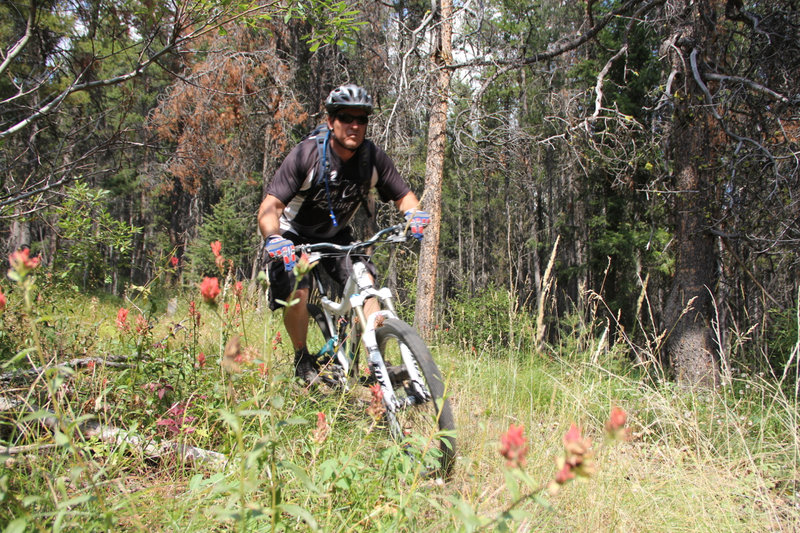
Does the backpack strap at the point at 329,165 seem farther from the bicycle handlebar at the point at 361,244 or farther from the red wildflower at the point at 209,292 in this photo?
the red wildflower at the point at 209,292

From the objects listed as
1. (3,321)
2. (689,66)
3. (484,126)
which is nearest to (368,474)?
(3,321)

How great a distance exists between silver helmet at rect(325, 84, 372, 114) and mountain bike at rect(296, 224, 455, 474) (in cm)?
84

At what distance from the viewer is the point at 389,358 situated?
273 cm

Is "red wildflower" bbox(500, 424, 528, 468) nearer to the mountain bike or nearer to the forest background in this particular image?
the mountain bike

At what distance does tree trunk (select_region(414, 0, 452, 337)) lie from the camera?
7.17 m

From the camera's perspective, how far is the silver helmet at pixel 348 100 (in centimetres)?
300

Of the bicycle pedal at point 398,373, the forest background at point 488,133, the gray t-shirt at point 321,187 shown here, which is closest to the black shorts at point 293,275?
the gray t-shirt at point 321,187

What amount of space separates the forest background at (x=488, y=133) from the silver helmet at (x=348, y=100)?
32 cm

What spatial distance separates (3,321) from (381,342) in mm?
2305

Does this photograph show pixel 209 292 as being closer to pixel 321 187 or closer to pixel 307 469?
pixel 307 469

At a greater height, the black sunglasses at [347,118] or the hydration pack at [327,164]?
the black sunglasses at [347,118]

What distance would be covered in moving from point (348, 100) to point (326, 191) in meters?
0.61

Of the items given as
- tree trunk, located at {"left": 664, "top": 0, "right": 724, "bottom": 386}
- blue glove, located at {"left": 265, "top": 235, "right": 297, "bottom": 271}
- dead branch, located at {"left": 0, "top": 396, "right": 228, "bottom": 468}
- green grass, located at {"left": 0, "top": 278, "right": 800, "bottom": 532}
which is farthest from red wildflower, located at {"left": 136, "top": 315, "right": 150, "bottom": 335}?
tree trunk, located at {"left": 664, "top": 0, "right": 724, "bottom": 386}

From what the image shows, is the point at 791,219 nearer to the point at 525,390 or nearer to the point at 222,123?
the point at 525,390
